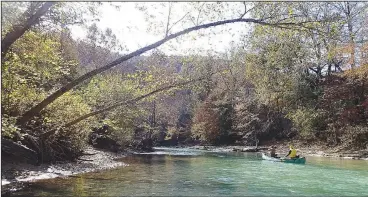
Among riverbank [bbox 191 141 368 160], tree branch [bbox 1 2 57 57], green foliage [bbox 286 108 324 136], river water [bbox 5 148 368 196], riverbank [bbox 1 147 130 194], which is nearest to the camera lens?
tree branch [bbox 1 2 57 57]

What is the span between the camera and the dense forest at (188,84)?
11.1 m

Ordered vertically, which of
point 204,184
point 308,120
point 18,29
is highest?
point 18,29

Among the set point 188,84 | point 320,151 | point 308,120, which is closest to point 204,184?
point 188,84

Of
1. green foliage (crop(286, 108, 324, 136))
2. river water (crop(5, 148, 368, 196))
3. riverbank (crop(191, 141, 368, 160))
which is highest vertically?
green foliage (crop(286, 108, 324, 136))

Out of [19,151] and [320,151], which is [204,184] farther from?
[320,151]

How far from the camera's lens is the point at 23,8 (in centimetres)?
985

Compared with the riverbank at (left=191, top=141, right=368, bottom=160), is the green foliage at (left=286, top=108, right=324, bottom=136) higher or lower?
higher

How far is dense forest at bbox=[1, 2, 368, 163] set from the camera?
1111 centimetres

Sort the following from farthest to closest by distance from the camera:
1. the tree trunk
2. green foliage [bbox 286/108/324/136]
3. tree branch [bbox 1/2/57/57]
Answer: green foliage [bbox 286/108/324/136] < the tree trunk < tree branch [bbox 1/2/57/57]

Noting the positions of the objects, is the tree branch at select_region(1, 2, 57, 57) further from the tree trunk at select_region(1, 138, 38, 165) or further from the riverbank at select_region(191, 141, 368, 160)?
the riverbank at select_region(191, 141, 368, 160)

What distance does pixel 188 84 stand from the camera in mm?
15742

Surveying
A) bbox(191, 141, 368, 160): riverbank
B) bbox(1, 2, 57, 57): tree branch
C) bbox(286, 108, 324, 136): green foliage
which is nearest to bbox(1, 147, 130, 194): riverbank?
bbox(1, 2, 57, 57): tree branch

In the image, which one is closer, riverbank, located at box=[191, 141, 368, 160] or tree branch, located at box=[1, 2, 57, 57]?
tree branch, located at box=[1, 2, 57, 57]

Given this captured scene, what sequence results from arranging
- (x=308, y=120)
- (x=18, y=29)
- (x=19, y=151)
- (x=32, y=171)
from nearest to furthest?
(x=18, y=29) < (x=32, y=171) < (x=19, y=151) < (x=308, y=120)
